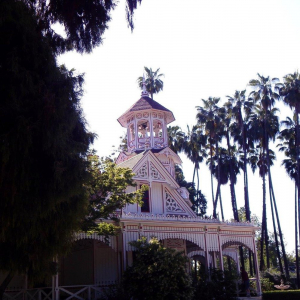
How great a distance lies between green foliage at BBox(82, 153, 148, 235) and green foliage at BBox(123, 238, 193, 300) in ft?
6.31

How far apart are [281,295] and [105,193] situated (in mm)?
12860

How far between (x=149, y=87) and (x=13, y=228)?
44164mm

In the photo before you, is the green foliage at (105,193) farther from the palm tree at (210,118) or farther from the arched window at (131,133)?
the palm tree at (210,118)

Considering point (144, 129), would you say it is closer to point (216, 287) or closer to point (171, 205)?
point (171, 205)

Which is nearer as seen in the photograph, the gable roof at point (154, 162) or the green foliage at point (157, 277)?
the green foliage at point (157, 277)

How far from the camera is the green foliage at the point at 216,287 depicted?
2012cm

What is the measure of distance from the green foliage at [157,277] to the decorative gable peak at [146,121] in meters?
14.9

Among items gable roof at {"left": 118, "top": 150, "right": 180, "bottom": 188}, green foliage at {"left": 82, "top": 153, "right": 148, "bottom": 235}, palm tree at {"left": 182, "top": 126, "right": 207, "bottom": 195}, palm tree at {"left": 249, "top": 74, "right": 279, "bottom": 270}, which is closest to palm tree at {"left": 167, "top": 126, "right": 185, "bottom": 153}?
palm tree at {"left": 182, "top": 126, "right": 207, "bottom": 195}

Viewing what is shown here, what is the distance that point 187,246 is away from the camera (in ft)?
94.7

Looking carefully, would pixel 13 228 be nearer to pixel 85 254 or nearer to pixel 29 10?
pixel 29 10

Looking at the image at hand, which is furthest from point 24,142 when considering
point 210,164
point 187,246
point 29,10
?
point 210,164

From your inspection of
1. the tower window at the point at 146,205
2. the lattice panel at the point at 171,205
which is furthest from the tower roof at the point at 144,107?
the tower window at the point at 146,205

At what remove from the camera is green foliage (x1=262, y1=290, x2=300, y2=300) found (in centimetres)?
2361

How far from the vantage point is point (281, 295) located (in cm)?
2405
